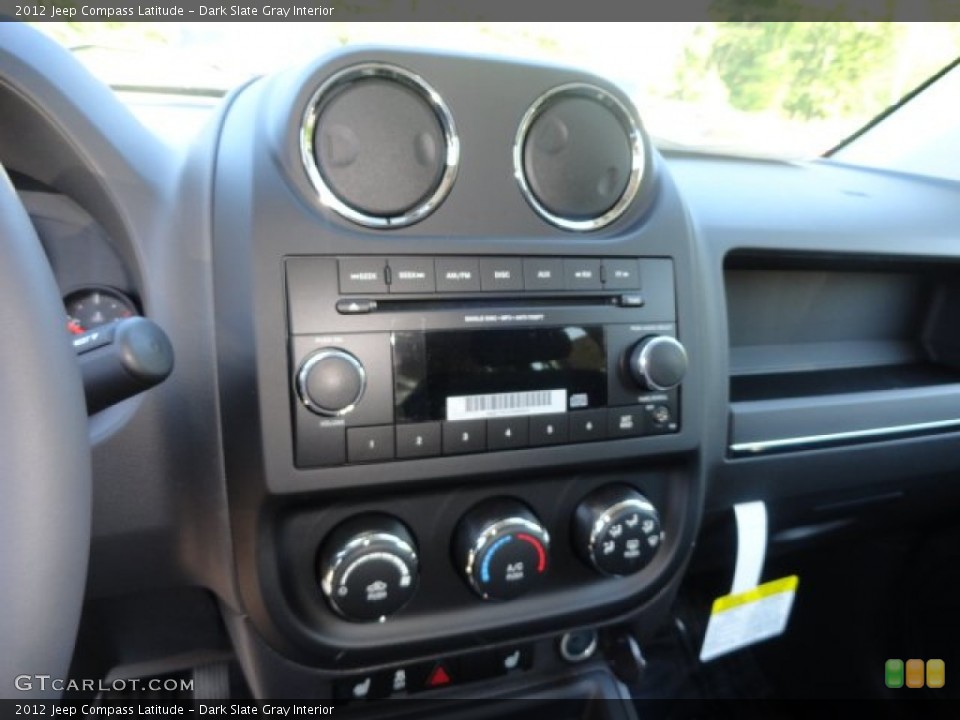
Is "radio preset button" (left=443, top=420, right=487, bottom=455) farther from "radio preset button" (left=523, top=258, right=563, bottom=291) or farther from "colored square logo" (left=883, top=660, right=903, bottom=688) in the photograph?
"colored square logo" (left=883, top=660, right=903, bottom=688)

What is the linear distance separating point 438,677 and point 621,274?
1.84 feet

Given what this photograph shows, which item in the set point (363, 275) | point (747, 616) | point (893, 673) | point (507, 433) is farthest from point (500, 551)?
point (893, 673)

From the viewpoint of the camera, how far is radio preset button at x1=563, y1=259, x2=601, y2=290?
2.88 feet

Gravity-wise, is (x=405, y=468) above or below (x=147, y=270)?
below

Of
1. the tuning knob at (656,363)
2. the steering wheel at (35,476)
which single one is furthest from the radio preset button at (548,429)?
the steering wheel at (35,476)

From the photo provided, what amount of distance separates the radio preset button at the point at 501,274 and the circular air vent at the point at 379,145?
0.28ft

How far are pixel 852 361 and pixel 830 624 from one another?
25.7 inches

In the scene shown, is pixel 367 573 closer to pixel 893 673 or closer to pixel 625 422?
pixel 625 422

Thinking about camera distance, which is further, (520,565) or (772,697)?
(772,697)

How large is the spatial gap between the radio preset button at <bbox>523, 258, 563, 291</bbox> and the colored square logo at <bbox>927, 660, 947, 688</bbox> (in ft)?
4.18

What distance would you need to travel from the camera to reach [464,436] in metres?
0.84
